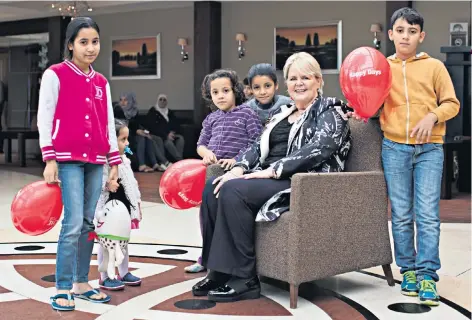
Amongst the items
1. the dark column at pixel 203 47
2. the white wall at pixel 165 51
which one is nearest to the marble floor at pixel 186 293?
the dark column at pixel 203 47

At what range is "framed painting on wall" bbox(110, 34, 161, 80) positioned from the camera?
45.4 feet

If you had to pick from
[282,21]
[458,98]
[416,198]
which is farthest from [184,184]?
[282,21]

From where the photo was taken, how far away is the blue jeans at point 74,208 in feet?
9.16

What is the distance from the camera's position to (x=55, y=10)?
45.0 ft

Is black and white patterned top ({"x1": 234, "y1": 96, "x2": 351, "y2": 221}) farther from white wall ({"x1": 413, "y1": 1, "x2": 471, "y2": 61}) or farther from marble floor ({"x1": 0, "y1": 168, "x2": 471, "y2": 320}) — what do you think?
white wall ({"x1": 413, "y1": 1, "x2": 471, "y2": 61})

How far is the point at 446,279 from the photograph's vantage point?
3.44 meters

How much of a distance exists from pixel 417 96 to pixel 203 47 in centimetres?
934

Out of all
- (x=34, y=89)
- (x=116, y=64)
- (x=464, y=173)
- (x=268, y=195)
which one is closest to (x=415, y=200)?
(x=268, y=195)

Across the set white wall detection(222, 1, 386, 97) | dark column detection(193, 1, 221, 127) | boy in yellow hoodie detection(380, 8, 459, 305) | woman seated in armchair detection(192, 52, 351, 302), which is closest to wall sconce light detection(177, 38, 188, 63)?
white wall detection(222, 1, 386, 97)

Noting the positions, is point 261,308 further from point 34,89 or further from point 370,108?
point 34,89

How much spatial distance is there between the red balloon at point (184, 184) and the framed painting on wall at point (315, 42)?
8.68 meters

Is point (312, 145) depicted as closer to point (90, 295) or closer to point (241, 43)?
point (90, 295)

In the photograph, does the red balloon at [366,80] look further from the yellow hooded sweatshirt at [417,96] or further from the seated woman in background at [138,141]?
the seated woman in background at [138,141]

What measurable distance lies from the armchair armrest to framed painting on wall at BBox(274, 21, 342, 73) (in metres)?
8.81
